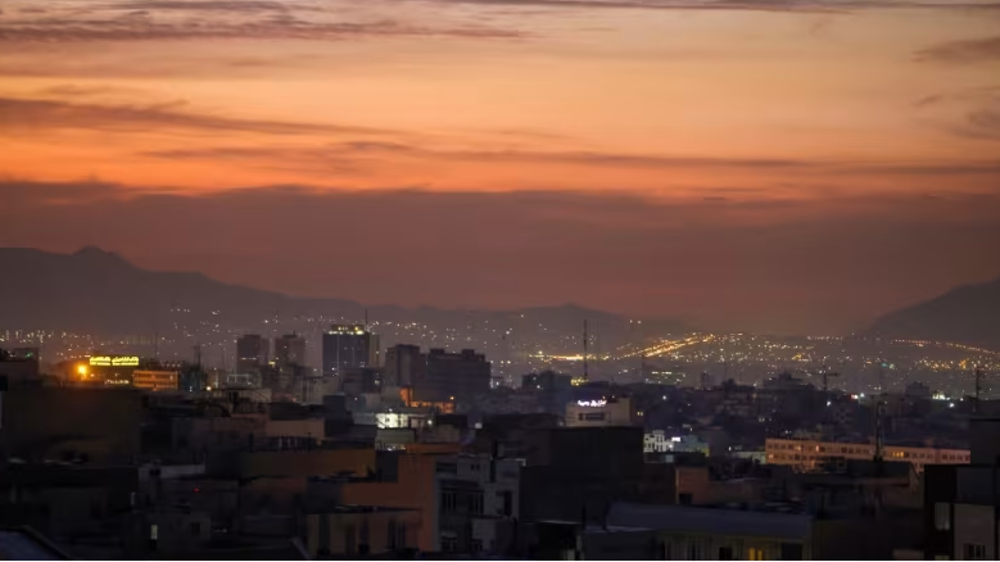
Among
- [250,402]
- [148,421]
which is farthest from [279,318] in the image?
[148,421]

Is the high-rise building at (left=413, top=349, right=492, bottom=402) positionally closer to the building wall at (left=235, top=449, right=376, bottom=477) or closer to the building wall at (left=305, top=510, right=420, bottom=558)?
the building wall at (left=235, top=449, right=376, bottom=477)

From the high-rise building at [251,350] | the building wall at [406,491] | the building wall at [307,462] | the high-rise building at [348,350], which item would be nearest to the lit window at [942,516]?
the building wall at [406,491]

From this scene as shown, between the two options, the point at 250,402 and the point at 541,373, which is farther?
the point at 541,373

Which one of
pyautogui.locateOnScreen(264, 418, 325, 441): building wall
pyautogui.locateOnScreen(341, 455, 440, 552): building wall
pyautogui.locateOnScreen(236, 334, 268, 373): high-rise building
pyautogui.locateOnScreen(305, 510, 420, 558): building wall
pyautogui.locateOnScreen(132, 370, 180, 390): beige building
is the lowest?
pyautogui.locateOnScreen(305, 510, 420, 558): building wall

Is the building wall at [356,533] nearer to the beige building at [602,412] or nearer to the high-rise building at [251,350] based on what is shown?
the beige building at [602,412]

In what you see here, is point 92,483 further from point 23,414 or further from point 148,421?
point 148,421

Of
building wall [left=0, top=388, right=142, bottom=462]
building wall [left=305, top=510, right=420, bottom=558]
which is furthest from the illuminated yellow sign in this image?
building wall [left=305, top=510, right=420, bottom=558]

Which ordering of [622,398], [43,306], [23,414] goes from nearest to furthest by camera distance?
A: [23,414] → [622,398] → [43,306]

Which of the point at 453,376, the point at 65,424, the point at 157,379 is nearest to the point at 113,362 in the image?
the point at 157,379
